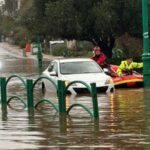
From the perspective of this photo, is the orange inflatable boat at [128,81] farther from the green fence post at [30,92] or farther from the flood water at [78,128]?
the green fence post at [30,92]

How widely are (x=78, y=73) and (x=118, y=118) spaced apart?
7808mm

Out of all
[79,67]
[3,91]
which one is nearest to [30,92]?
[3,91]

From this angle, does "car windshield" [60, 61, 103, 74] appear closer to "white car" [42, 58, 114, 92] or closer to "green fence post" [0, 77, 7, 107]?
"white car" [42, 58, 114, 92]

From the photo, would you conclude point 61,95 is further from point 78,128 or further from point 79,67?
point 79,67

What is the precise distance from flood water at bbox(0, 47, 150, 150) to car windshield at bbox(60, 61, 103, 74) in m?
4.16

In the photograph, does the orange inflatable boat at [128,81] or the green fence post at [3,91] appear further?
the orange inflatable boat at [128,81]

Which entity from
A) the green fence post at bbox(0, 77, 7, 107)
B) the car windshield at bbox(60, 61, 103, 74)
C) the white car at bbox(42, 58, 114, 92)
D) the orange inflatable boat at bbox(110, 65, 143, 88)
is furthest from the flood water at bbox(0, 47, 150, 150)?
the orange inflatable boat at bbox(110, 65, 143, 88)

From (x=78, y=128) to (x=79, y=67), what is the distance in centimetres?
962

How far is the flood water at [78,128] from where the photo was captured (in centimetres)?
880

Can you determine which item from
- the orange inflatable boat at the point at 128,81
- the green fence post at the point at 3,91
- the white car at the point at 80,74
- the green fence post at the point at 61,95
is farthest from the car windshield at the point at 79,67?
the green fence post at the point at 61,95

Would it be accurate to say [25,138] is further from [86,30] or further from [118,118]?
[86,30]

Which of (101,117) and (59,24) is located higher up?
(59,24)

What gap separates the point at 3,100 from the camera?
1544 cm

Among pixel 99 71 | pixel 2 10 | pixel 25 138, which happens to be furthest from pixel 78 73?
pixel 2 10
